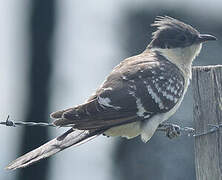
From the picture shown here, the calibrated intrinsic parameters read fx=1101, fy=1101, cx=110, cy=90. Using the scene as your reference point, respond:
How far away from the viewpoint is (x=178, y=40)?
10.3m

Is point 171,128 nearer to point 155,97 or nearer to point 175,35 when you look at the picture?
point 155,97

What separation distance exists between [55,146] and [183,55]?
7.43ft

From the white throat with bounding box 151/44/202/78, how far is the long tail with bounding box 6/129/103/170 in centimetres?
170

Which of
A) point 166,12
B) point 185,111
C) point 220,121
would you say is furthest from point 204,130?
point 166,12

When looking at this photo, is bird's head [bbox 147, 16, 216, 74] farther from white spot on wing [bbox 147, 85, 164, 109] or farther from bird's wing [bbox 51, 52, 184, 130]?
white spot on wing [bbox 147, 85, 164, 109]

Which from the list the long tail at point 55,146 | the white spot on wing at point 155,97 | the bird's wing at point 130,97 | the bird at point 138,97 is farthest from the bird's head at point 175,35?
the long tail at point 55,146

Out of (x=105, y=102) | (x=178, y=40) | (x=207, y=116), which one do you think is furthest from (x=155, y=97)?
(x=207, y=116)

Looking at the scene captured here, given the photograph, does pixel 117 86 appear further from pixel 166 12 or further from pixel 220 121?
pixel 166 12

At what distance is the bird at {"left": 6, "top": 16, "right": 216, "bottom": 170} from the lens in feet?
27.7

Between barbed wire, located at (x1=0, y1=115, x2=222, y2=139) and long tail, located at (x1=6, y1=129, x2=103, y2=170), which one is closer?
barbed wire, located at (x1=0, y1=115, x2=222, y2=139)

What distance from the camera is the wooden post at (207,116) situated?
7.73m

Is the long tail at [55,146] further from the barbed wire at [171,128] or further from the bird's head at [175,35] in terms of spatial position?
the bird's head at [175,35]

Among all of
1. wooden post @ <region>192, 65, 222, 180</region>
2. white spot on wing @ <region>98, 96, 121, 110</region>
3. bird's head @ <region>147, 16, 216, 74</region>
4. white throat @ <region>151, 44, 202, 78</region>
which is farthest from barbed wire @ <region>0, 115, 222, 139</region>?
bird's head @ <region>147, 16, 216, 74</region>

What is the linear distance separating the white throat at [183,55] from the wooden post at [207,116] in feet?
6.69
